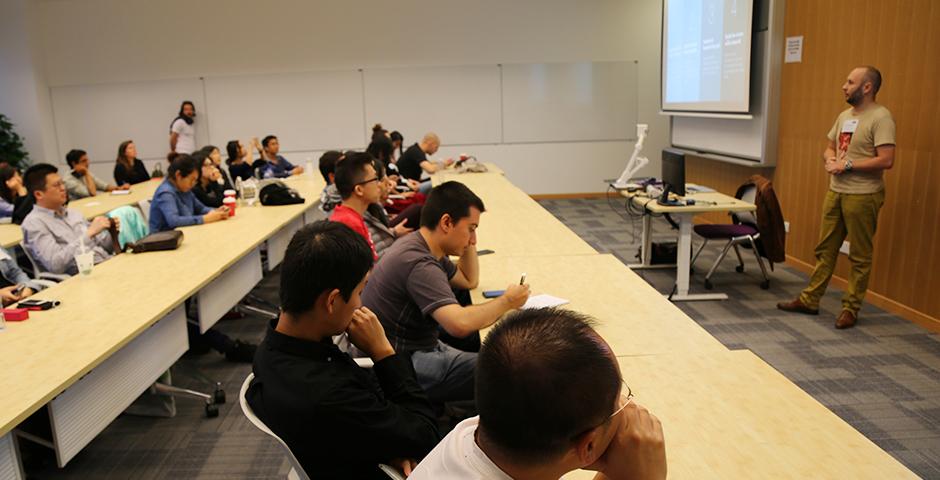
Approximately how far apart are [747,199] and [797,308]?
118 cm

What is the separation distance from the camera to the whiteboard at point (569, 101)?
10406 mm

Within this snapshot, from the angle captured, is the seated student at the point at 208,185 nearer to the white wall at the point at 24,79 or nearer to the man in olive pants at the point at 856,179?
the man in olive pants at the point at 856,179

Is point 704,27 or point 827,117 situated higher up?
point 704,27

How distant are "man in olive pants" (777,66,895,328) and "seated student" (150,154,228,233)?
13.9 ft

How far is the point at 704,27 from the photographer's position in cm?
706

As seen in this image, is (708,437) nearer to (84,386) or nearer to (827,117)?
(84,386)

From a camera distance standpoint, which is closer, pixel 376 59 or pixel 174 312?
pixel 174 312

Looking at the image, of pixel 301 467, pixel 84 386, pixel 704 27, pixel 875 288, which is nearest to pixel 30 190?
pixel 84 386

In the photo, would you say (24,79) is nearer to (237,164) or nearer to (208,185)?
(237,164)

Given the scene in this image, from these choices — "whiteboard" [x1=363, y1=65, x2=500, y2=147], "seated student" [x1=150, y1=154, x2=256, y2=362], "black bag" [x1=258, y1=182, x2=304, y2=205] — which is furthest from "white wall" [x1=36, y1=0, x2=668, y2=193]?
"seated student" [x1=150, y1=154, x2=256, y2=362]

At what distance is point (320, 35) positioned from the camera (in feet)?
33.5

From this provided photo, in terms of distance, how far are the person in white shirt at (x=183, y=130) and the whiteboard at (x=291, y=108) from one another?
0.31 metres

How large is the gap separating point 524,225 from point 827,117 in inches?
107

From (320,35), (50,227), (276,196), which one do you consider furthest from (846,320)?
(320,35)
